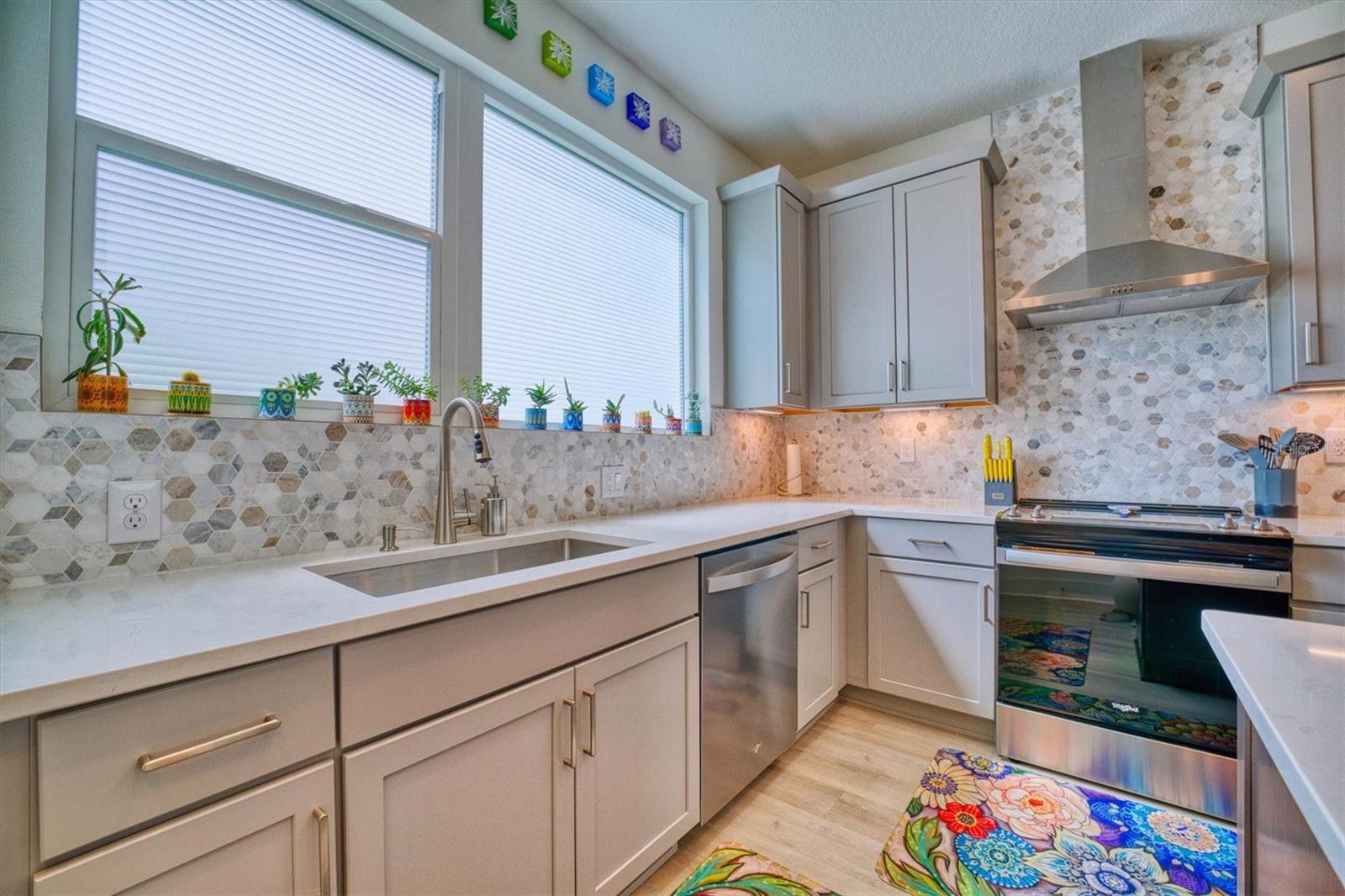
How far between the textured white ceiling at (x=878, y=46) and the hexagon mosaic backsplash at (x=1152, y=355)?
0.71 ft

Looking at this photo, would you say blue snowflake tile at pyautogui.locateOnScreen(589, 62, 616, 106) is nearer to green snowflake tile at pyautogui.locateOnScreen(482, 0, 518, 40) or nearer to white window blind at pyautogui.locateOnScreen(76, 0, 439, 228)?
green snowflake tile at pyautogui.locateOnScreen(482, 0, 518, 40)

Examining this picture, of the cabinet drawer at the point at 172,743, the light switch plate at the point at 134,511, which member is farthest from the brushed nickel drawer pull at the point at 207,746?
the light switch plate at the point at 134,511

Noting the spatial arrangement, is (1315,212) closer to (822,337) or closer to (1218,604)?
(1218,604)

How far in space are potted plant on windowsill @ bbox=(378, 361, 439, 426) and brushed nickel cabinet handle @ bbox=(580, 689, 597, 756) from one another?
92 centimetres

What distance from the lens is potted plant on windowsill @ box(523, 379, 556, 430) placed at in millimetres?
1952

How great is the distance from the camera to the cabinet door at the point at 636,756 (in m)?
1.25

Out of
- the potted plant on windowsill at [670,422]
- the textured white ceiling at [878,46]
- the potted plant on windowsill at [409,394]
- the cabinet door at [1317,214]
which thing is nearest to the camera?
the potted plant on windowsill at [409,394]

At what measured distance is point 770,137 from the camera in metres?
2.98

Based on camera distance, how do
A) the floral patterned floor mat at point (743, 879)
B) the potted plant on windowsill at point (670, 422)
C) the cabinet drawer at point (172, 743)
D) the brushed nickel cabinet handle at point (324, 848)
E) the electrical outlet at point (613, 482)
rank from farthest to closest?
the potted plant on windowsill at point (670, 422), the electrical outlet at point (613, 482), the floral patterned floor mat at point (743, 879), the brushed nickel cabinet handle at point (324, 848), the cabinet drawer at point (172, 743)

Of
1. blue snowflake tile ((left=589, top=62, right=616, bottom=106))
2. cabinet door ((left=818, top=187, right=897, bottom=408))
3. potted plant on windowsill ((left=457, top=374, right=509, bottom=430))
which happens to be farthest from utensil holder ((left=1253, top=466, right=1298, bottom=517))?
blue snowflake tile ((left=589, top=62, right=616, bottom=106))

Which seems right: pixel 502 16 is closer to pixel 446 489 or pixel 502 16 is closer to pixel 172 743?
pixel 446 489

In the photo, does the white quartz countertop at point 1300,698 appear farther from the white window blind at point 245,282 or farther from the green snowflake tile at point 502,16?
the green snowflake tile at point 502,16

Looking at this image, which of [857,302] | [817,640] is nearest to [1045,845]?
[817,640]

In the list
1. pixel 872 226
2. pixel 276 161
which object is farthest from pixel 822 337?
pixel 276 161
